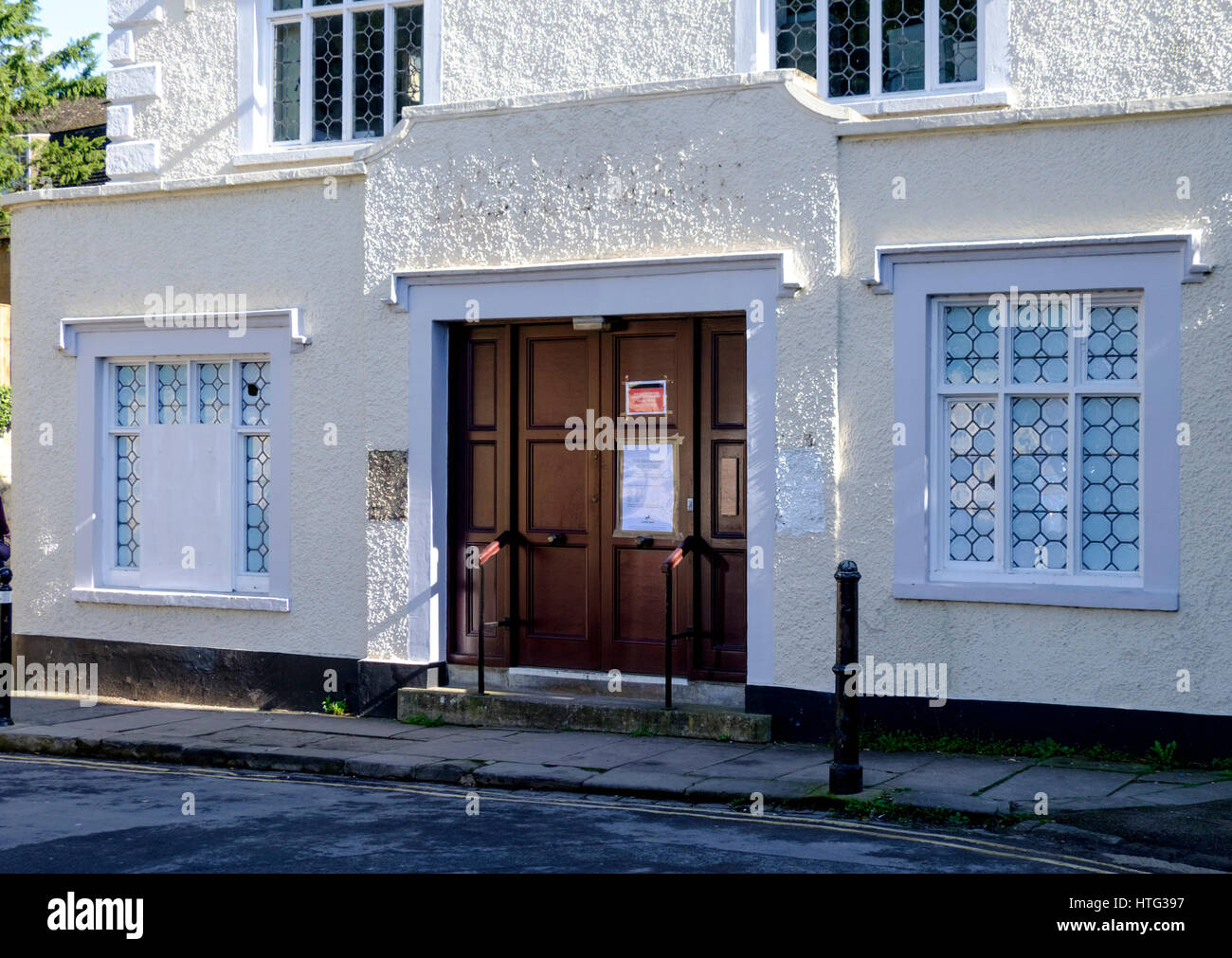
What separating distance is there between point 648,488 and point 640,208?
1.95 metres

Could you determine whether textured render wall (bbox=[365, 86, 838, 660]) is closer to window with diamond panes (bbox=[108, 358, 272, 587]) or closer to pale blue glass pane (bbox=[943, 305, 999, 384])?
pale blue glass pane (bbox=[943, 305, 999, 384])

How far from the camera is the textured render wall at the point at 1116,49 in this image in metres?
10.4

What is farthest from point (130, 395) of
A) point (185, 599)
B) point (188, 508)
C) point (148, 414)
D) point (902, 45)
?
point (902, 45)

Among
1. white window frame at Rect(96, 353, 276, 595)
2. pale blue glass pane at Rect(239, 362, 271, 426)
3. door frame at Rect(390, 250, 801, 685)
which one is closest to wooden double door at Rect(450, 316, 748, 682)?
door frame at Rect(390, 250, 801, 685)

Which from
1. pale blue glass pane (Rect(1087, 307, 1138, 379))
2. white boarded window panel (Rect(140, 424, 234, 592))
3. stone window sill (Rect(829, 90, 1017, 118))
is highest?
stone window sill (Rect(829, 90, 1017, 118))

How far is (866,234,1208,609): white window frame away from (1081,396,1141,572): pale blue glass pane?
79 millimetres

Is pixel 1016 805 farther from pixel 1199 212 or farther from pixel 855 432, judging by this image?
pixel 1199 212

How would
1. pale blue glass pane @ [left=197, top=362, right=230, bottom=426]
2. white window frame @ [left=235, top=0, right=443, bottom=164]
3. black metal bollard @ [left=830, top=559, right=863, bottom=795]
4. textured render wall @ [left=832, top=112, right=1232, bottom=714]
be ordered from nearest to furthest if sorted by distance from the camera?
1. black metal bollard @ [left=830, top=559, right=863, bottom=795]
2. textured render wall @ [left=832, top=112, right=1232, bottom=714]
3. pale blue glass pane @ [left=197, top=362, right=230, bottom=426]
4. white window frame @ [left=235, top=0, right=443, bottom=164]

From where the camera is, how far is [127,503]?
13.0 m

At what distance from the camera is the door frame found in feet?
34.4

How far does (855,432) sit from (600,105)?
2.92m

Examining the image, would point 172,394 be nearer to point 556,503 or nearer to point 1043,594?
point 556,503

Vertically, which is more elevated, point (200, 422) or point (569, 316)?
point (569, 316)
